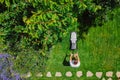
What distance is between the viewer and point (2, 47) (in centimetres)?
1658

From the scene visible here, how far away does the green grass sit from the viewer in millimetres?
17516

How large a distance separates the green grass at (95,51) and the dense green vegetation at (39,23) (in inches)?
13.0

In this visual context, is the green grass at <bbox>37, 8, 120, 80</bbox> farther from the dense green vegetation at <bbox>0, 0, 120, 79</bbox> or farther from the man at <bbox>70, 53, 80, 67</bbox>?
the dense green vegetation at <bbox>0, 0, 120, 79</bbox>

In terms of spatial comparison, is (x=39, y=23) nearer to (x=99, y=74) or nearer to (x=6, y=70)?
(x=6, y=70)

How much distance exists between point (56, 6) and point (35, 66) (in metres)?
3.39

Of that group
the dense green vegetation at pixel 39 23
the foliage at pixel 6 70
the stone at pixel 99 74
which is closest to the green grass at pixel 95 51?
the stone at pixel 99 74

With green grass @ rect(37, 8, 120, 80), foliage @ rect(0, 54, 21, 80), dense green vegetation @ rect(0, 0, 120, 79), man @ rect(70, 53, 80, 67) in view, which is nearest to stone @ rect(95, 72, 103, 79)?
green grass @ rect(37, 8, 120, 80)

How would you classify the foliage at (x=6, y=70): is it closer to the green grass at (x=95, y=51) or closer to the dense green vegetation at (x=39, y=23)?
the dense green vegetation at (x=39, y=23)

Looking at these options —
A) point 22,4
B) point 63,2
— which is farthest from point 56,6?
point 22,4

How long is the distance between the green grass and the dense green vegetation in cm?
33

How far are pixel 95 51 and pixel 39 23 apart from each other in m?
4.30

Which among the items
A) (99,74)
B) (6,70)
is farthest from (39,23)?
(99,74)

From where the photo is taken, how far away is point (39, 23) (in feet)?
48.1

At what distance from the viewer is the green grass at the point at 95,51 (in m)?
17.5
